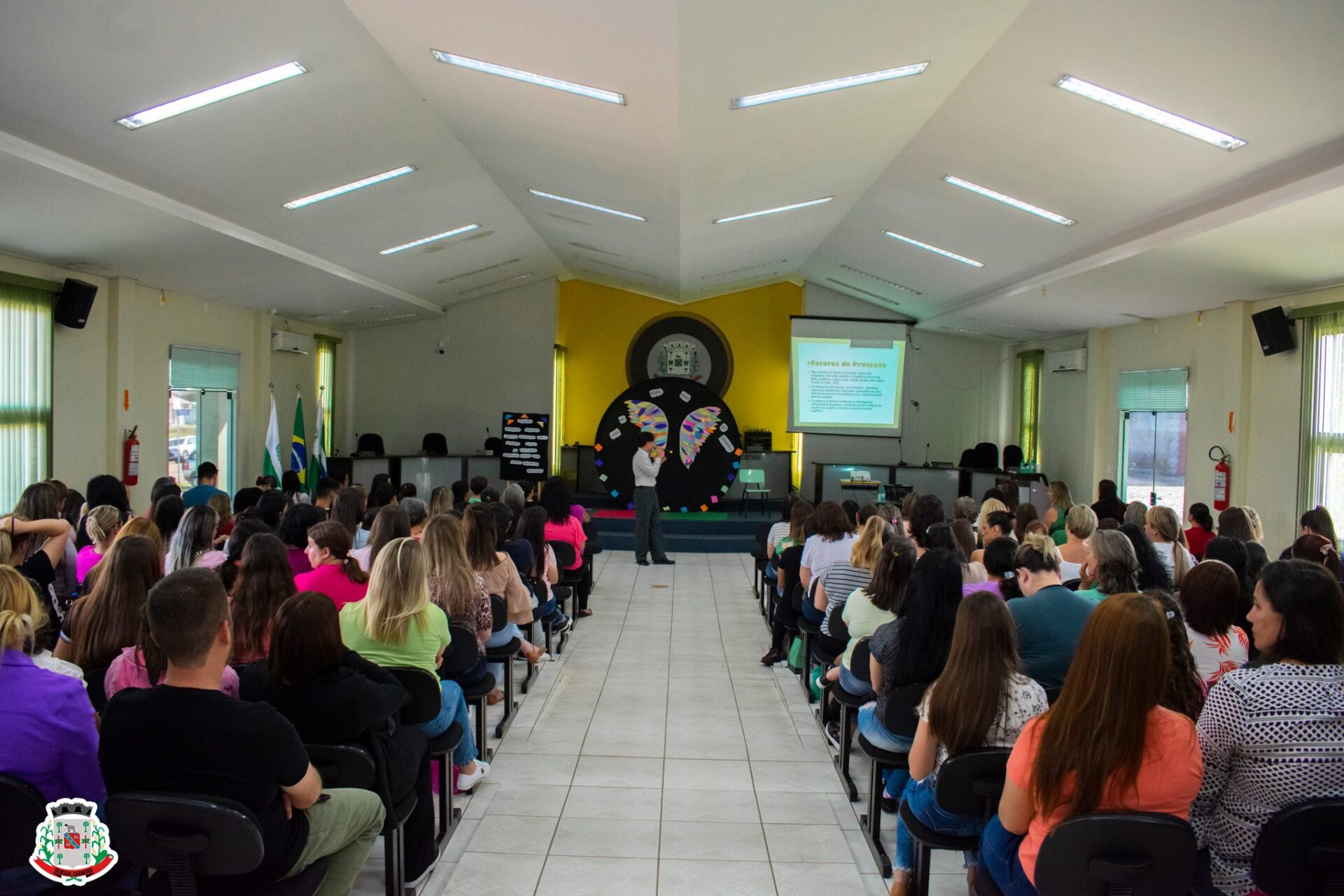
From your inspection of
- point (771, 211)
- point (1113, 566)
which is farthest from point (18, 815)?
point (771, 211)

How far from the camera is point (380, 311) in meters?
13.8

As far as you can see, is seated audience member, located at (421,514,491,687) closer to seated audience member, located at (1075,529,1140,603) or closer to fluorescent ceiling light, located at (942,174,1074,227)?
seated audience member, located at (1075,529,1140,603)

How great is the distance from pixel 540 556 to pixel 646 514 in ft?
16.6

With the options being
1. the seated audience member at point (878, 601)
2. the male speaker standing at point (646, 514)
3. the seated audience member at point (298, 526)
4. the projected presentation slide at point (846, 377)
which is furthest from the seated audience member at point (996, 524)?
the projected presentation slide at point (846, 377)

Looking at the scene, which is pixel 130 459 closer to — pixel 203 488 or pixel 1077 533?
pixel 203 488

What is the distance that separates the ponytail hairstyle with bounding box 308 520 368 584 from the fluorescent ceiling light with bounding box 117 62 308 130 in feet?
8.78

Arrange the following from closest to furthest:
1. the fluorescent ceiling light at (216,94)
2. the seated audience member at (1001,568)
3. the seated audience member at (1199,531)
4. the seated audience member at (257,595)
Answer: the seated audience member at (257,595), the seated audience member at (1001,568), the fluorescent ceiling light at (216,94), the seated audience member at (1199,531)

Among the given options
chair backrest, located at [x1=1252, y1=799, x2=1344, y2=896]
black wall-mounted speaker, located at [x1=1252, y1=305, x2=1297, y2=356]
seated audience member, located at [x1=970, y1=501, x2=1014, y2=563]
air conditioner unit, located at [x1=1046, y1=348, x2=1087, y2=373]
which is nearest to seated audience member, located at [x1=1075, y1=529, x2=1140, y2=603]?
chair backrest, located at [x1=1252, y1=799, x2=1344, y2=896]

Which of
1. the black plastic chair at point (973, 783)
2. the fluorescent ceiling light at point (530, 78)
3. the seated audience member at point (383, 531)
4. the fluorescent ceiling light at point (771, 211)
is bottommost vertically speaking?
the black plastic chair at point (973, 783)

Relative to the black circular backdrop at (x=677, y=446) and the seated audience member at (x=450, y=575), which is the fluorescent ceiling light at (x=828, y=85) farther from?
the black circular backdrop at (x=677, y=446)

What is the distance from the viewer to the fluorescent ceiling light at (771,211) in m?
8.91

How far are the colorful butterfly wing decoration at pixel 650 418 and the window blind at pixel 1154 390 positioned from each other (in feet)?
20.5

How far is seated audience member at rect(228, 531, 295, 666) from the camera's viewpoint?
318 cm

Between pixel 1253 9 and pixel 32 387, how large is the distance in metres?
8.43
